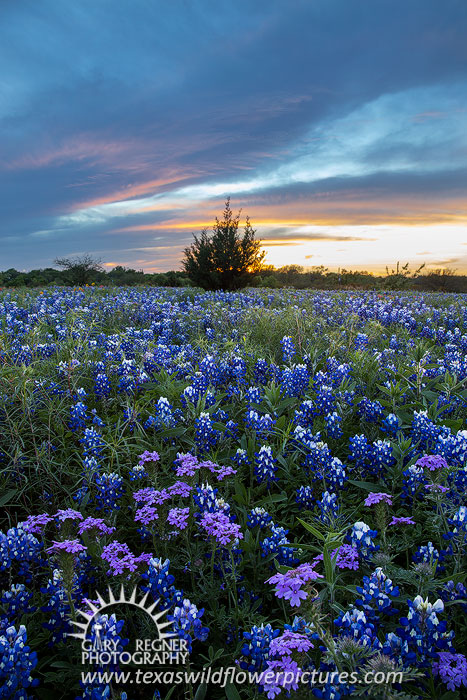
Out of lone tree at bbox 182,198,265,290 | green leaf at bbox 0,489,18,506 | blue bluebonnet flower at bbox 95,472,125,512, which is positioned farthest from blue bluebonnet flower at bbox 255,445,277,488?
lone tree at bbox 182,198,265,290

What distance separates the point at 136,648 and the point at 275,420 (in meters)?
2.13

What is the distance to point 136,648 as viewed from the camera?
6.40 ft

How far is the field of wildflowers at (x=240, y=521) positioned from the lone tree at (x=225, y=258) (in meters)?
18.6

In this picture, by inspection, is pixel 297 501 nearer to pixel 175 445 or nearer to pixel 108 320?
pixel 175 445

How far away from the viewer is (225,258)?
76.4 feet

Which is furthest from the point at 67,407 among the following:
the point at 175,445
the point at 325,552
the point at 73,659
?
the point at 325,552

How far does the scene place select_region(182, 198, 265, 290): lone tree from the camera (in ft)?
77.0

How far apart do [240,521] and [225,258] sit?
21.4 metres

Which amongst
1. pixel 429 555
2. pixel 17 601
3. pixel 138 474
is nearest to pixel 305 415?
pixel 138 474

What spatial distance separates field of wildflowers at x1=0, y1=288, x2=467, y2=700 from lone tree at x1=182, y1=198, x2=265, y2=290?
61.1 ft

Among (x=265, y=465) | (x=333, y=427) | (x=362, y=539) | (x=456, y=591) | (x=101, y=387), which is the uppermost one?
(x=101, y=387)

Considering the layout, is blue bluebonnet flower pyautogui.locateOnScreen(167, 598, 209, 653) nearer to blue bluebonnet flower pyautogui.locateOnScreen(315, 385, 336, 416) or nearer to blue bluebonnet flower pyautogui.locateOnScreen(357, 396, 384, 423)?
blue bluebonnet flower pyautogui.locateOnScreen(315, 385, 336, 416)

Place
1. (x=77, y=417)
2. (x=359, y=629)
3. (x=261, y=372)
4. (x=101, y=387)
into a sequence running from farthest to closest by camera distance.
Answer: (x=261, y=372), (x=101, y=387), (x=77, y=417), (x=359, y=629)

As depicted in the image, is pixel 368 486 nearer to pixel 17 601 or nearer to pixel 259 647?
pixel 259 647
